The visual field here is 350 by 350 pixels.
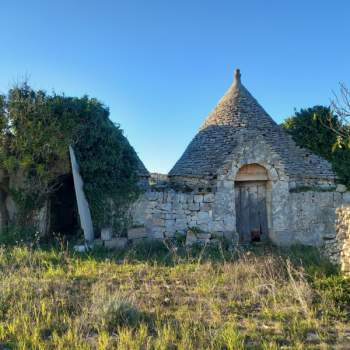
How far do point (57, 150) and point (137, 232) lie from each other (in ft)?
10.8

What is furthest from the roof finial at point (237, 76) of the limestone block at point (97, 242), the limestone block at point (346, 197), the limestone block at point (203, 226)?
the limestone block at point (97, 242)

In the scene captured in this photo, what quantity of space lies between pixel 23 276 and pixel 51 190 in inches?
170

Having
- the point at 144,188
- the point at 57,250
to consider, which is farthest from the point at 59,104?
the point at 57,250

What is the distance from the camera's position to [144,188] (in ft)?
33.2

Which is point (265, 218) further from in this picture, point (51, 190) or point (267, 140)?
point (51, 190)

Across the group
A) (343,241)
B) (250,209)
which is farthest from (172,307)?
(250,209)

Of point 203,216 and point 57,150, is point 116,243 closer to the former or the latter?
point 203,216

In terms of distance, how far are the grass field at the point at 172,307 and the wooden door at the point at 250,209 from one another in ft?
12.6

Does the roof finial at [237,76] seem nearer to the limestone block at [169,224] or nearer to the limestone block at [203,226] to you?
the limestone block at [203,226]

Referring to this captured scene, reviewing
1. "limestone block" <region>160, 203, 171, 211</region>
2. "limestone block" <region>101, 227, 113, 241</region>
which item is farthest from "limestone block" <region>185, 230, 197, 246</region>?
"limestone block" <region>101, 227, 113, 241</region>

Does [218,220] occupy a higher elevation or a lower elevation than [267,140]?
lower

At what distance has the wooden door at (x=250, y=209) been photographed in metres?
10.4

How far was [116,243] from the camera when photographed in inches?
352

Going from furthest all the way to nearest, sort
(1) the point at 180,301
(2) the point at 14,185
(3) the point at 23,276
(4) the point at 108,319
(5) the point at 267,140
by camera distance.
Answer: (5) the point at 267,140
(2) the point at 14,185
(3) the point at 23,276
(1) the point at 180,301
(4) the point at 108,319
